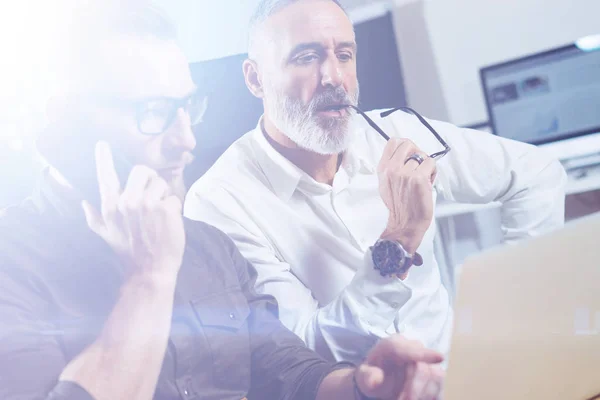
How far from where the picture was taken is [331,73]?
1.07m

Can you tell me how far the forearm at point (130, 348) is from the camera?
0.76m

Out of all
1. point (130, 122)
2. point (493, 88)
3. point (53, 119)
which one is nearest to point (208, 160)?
point (130, 122)

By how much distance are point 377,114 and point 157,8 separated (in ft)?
1.55

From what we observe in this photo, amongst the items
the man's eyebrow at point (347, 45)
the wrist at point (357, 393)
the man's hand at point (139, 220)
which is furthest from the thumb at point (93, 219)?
the man's eyebrow at point (347, 45)

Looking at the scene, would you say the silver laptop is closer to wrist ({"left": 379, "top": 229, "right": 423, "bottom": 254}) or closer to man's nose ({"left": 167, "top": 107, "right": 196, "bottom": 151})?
wrist ({"left": 379, "top": 229, "right": 423, "bottom": 254})

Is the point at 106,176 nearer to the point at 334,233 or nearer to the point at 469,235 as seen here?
the point at 334,233

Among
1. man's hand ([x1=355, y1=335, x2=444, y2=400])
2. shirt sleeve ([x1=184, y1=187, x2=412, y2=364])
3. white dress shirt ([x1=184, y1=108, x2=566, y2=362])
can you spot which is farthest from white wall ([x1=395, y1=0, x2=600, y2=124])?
man's hand ([x1=355, y1=335, x2=444, y2=400])

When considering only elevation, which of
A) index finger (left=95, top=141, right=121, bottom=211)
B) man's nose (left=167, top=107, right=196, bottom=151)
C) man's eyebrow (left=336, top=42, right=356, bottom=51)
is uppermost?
man's eyebrow (left=336, top=42, right=356, bottom=51)

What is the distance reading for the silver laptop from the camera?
2.60 feet

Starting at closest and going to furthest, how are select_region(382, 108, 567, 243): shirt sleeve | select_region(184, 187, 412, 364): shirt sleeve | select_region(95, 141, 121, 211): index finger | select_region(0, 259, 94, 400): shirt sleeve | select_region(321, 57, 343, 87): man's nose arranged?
select_region(0, 259, 94, 400): shirt sleeve < select_region(95, 141, 121, 211): index finger < select_region(184, 187, 412, 364): shirt sleeve < select_region(321, 57, 343, 87): man's nose < select_region(382, 108, 567, 243): shirt sleeve

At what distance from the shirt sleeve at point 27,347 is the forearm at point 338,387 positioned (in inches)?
14.0

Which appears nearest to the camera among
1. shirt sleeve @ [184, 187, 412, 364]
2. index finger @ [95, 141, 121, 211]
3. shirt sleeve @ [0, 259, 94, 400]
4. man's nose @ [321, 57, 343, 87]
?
shirt sleeve @ [0, 259, 94, 400]

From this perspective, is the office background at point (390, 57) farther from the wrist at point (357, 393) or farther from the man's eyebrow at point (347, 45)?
the wrist at point (357, 393)

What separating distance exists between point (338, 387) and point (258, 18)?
655 mm
